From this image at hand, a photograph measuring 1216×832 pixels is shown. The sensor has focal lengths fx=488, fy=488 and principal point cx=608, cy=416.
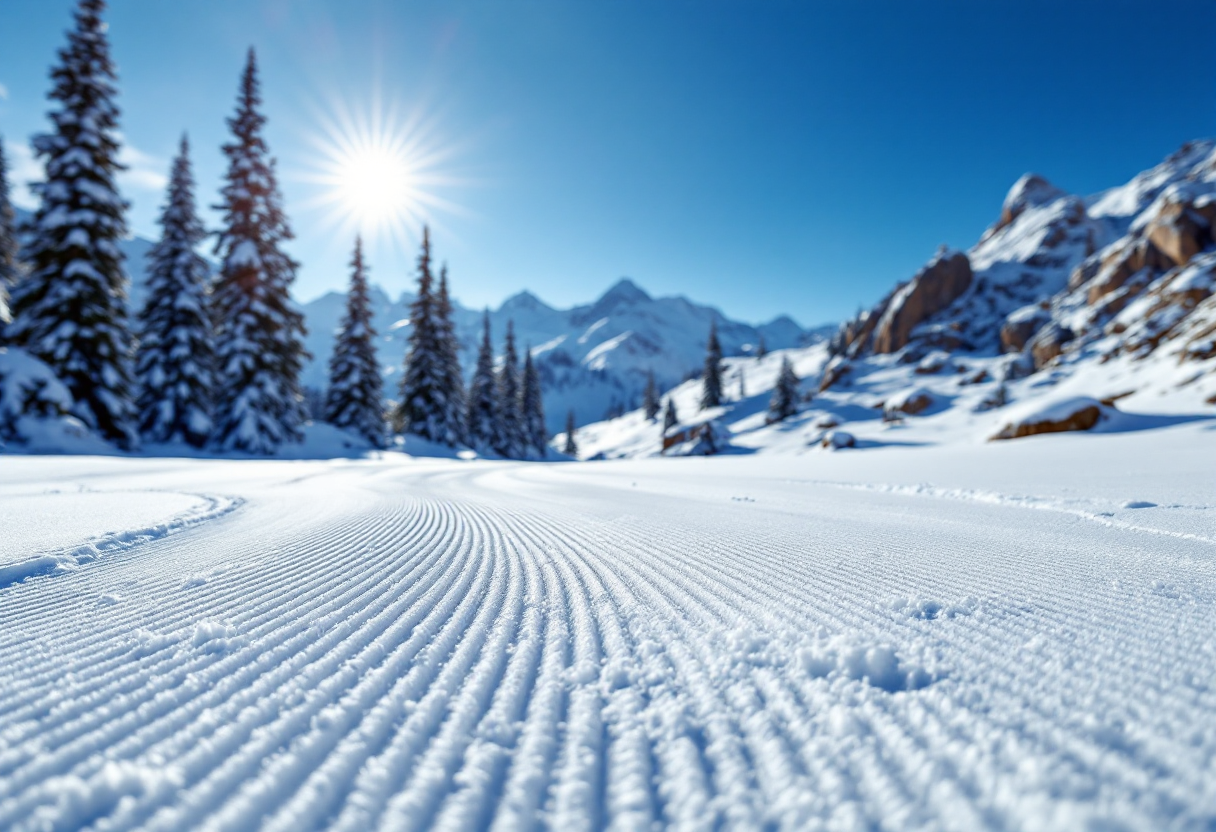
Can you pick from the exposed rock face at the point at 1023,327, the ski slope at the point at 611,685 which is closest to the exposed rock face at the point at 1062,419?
the ski slope at the point at 611,685

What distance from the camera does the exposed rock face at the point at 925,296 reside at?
174ft

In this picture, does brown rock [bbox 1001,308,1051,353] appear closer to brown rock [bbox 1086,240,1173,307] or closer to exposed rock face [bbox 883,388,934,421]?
brown rock [bbox 1086,240,1173,307]

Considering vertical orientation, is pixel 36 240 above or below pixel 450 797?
above

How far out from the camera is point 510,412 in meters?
29.8

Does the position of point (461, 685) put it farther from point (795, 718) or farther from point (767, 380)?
point (767, 380)

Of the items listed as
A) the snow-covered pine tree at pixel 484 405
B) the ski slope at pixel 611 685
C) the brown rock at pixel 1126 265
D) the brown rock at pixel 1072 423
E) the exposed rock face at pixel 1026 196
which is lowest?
the ski slope at pixel 611 685

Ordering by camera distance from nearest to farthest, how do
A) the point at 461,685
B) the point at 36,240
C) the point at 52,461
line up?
the point at 461,685 → the point at 52,461 → the point at 36,240

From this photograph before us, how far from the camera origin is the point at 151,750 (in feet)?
2.49

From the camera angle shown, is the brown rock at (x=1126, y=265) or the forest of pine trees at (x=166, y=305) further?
the brown rock at (x=1126, y=265)

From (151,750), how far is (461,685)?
0.48 m

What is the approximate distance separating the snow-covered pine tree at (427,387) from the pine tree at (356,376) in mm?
1884

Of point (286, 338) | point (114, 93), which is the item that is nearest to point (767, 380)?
point (286, 338)

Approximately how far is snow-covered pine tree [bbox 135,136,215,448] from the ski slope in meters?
14.0

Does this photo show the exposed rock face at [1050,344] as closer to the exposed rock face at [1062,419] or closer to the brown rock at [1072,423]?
the exposed rock face at [1062,419]
